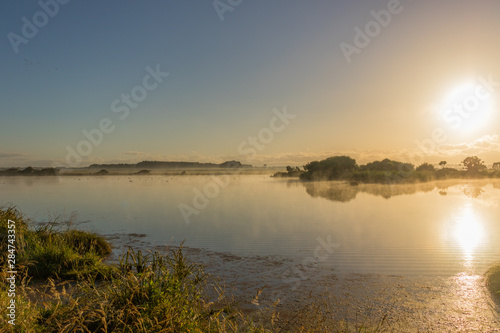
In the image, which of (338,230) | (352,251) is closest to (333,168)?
(338,230)

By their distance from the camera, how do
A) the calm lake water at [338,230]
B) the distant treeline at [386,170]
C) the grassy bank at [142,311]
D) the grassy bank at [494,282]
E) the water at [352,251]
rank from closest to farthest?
the grassy bank at [142,311] < the water at [352,251] < the grassy bank at [494,282] < the calm lake water at [338,230] < the distant treeline at [386,170]

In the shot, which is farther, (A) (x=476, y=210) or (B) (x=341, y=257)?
(A) (x=476, y=210)

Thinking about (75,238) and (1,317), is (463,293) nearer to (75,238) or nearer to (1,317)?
(1,317)

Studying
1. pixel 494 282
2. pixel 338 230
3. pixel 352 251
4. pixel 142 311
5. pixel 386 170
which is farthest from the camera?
pixel 386 170

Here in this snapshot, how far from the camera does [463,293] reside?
572 centimetres

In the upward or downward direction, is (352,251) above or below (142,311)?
below

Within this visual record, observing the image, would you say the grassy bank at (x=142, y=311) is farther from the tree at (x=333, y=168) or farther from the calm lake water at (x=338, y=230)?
the tree at (x=333, y=168)

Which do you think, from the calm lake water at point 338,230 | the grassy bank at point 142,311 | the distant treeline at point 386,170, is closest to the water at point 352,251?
the calm lake water at point 338,230

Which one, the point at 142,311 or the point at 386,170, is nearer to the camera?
the point at 142,311

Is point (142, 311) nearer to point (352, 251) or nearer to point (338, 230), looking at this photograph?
point (352, 251)

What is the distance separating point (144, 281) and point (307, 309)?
2317 millimetres

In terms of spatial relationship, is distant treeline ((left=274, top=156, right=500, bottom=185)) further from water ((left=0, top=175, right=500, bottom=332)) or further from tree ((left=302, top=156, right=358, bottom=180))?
water ((left=0, top=175, right=500, bottom=332))

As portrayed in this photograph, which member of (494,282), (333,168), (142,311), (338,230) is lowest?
(494,282)

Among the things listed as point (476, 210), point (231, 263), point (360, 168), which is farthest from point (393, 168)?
point (231, 263)
